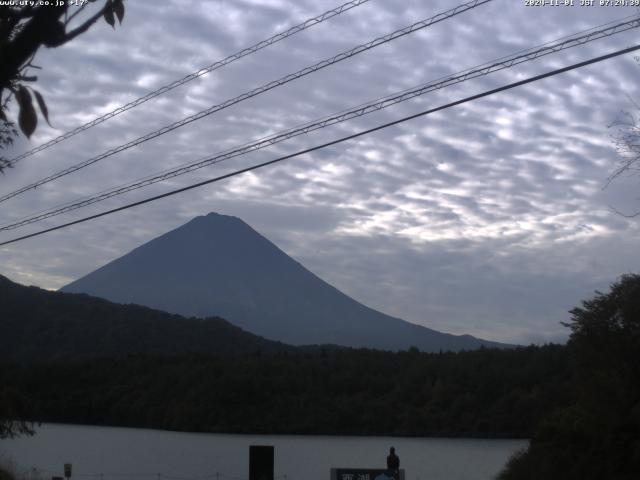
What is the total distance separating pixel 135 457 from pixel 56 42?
2170 inches

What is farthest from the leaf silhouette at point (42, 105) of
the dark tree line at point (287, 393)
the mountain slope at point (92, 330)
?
the mountain slope at point (92, 330)

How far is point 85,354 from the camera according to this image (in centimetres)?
9744

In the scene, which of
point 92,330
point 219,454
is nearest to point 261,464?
point 219,454

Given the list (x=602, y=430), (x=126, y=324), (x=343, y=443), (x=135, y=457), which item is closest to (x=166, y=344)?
(x=126, y=324)

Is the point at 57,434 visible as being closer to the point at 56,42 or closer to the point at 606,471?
the point at 606,471

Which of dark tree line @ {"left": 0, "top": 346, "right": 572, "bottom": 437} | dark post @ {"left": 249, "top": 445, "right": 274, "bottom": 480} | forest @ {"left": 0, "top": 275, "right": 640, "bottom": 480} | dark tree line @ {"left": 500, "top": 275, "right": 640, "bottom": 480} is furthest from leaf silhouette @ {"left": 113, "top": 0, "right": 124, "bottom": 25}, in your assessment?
dark tree line @ {"left": 0, "top": 346, "right": 572, "bottom": 437}

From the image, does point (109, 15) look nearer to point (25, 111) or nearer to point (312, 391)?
→ point (25, 111)

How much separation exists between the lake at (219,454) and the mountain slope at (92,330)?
11.5m

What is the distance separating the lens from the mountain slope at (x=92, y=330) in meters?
87.6

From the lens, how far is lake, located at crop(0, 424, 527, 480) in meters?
45.0

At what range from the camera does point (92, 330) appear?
10294 cm

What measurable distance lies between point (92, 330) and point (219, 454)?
166 feet

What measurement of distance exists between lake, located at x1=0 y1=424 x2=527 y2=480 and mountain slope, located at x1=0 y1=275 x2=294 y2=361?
37.7ft

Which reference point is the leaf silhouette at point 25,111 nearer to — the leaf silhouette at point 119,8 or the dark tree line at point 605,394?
the leaf silhouette at point 119,8
